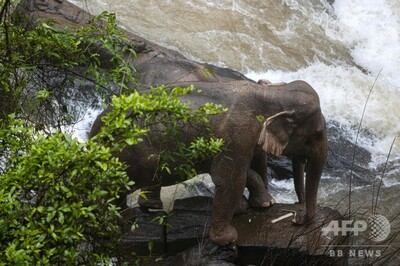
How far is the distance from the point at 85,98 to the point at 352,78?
3.84 meters

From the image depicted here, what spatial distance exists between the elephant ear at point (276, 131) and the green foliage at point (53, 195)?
1696 millimetres

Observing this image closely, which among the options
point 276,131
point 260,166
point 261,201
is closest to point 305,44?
point 260,166

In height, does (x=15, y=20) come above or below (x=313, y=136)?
above

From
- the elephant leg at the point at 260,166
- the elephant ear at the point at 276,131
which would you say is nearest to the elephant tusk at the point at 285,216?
the elephant leg at the point at 260,166

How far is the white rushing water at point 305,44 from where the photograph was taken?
9.12 metres

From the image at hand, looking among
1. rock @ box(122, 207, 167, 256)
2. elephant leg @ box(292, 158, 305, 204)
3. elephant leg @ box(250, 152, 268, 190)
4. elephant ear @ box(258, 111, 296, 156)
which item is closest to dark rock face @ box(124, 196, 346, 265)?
rock @ box(122, 207, 167, 256)

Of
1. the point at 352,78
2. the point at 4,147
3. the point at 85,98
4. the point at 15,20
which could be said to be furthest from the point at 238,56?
the point at 4,147

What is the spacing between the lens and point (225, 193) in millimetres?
5062

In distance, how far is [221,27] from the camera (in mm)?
10406

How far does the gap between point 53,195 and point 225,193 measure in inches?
75.6

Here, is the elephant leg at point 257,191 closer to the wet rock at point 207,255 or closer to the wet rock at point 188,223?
the wet rock at point 188,223

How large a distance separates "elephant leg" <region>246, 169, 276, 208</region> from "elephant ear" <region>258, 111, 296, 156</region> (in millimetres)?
693

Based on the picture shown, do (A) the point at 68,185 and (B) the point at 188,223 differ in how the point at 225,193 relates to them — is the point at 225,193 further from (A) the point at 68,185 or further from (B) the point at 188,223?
(A) the point at 68,185

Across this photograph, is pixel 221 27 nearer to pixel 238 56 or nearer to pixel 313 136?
pixel 238 56
